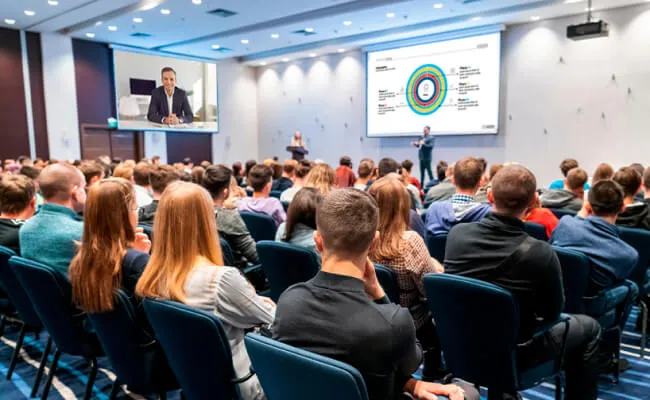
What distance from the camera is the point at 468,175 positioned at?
11.3 ft

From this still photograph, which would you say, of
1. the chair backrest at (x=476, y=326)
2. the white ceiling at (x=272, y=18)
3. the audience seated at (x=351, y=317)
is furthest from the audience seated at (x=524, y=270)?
the white ceiling at (x=272, y=18)

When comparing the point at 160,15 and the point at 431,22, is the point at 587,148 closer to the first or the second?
the point at 431,22

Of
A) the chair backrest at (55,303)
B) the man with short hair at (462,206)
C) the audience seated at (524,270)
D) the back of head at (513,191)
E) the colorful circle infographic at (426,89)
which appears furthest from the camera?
the colorful circle infographic at (426,89)

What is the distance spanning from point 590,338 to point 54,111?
13805mm

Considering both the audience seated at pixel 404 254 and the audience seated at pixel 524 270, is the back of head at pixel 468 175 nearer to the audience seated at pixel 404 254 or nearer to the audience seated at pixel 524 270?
the audience seated at pixel 404 254

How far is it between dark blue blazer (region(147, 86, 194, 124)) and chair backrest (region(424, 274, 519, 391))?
13.3 m

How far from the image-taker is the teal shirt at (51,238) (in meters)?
2.40

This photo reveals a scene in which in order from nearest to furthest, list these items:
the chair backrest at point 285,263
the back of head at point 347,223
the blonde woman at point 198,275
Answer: the back of head at point 347,223 → the blonde woman at point 198,275 → the chair backrest at point 285,263

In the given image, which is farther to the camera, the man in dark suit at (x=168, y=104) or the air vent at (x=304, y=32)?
the man in dark suit at (x=168, y=104)

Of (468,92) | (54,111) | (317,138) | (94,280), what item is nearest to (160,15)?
(54,111)

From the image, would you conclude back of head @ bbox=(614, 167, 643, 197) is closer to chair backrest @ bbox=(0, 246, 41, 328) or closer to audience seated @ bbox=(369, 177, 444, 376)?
audience seated @ bbox=(369, 177, 444, 376)

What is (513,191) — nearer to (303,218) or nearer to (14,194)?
(303,218)

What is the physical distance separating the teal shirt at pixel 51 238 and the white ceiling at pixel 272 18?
324 inches

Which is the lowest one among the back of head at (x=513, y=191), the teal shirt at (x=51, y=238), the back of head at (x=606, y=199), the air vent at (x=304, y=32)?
the teal shirt at (x=51, y=238)
